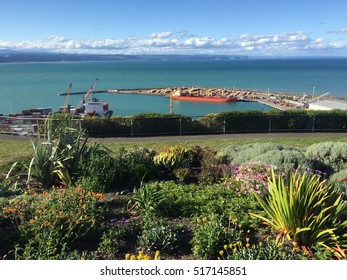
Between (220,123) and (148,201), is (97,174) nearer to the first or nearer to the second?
(148,201)

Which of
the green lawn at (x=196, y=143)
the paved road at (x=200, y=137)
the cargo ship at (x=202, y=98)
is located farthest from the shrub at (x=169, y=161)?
the cargo ship at (x=202, y=98)

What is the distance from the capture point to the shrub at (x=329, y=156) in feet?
28.7

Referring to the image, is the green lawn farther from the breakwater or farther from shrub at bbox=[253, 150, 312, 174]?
the breakwater

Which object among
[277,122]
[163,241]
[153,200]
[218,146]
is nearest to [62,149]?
[153,200]

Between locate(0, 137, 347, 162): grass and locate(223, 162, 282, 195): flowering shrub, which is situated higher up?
locate(223, 162, 282, 195): flowering shrub

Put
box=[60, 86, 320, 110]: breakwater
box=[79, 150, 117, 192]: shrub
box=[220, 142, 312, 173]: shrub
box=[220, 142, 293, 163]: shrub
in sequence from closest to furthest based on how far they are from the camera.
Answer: box=[79, 150, 117, 192]: shrub, box=[220, 142, 312, 173]: shrub, box=[220, 142, 293, 163]: shrub, box=[60, 86, 320, 110]: breakwater

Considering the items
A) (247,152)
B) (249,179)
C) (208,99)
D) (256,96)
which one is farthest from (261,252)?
(256,96)

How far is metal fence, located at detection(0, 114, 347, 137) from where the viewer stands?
59.3ft

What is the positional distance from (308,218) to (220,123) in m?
14.6

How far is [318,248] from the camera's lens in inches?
174

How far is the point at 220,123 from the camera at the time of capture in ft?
62.7

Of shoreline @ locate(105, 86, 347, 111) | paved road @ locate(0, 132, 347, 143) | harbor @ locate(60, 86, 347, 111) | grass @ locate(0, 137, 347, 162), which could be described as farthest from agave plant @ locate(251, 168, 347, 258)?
shoreline @ locate(105, 86, 347, 111)
